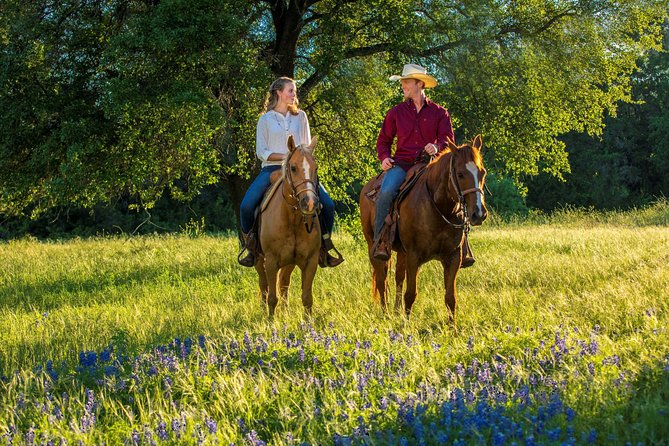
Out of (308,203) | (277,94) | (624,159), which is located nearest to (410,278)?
(308,203)

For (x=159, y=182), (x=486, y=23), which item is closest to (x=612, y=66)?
(x=486, y=23)

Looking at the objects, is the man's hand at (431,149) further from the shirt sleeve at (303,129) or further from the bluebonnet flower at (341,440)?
the bluebonnet flower at (341,440)

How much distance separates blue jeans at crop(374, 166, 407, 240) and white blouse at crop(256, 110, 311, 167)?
1.01m

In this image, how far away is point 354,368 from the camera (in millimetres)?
5215

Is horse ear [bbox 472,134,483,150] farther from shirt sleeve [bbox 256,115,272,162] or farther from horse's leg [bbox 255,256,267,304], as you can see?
horse's leg [bbox 255,256,267,304]

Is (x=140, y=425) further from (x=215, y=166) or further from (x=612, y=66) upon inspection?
(x=612, y=66)

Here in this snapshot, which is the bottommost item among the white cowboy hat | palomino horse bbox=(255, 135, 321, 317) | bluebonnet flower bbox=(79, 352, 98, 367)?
bluebonnet flower bbox=(79, 352, 98, 367)

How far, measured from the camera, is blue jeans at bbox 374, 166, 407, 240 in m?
8.00

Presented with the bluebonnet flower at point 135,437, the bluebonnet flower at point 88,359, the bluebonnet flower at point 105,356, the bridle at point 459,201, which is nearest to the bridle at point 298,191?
the bridle at point 459,201

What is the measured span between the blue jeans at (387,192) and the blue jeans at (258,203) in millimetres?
533

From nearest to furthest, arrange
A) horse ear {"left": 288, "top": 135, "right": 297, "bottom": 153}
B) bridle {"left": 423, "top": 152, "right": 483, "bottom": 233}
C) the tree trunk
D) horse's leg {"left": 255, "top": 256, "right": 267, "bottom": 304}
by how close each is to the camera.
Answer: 1. bridle {"left": 423, "top": 152, "right": 483, "bottom": 233}
2. horse ear {"left": 288, "top": 135, "right": 297, "bottom": 153}
3. horse's leg {"left": 255, "top": 256, "right": 267, "bottom": 304}
4. the tree trunk

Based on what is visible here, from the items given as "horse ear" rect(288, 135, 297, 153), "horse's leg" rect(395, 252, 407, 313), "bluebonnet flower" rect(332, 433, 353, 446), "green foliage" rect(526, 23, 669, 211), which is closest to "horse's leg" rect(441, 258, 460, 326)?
"horse's leg" rect(395, 252, 407, 313)

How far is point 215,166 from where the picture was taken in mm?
14602

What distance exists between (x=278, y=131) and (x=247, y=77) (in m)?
4.82
